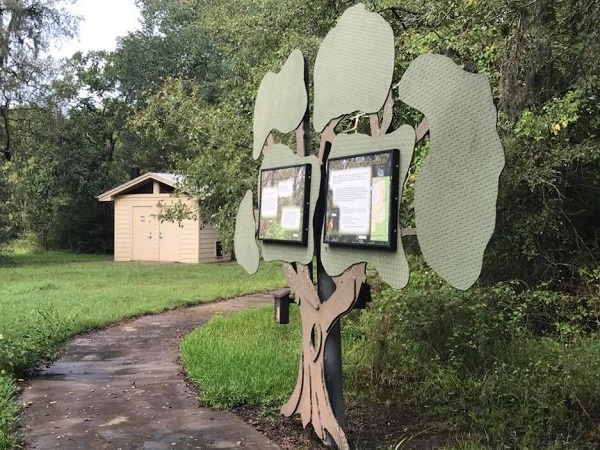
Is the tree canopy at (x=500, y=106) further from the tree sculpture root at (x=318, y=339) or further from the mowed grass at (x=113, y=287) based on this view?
the mowed grass at (x=113, y=287)

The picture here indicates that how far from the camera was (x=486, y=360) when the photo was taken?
5.74m

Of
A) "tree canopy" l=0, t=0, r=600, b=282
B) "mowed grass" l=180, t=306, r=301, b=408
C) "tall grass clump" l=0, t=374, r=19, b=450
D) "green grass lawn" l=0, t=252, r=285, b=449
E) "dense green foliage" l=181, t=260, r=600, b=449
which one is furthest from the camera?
"green grass lawn" l=0, t=252, r=285, b=449

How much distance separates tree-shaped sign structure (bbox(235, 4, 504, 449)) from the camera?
→ 328 cm

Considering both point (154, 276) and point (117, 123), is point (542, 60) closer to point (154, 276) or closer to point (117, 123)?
point (154, 276)

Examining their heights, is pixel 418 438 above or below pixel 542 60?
below

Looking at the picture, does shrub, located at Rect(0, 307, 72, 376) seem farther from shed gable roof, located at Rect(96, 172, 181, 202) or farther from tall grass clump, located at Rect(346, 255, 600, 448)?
shed gable roof, located at Rect(96, 172, 181, 202)

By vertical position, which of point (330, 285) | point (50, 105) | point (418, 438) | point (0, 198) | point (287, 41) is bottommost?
point (418, 438)

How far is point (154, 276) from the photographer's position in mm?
17438

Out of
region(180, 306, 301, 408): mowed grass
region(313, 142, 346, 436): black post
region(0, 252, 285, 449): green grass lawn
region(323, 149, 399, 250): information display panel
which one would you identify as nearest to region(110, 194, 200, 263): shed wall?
region(0, 252, 285, 449): green grass lawn

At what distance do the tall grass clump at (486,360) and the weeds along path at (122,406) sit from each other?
1602mm

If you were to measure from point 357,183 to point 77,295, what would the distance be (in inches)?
407

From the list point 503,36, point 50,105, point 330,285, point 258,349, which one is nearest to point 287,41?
point 503,36

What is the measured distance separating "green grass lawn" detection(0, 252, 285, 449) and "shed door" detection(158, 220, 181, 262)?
1.33m

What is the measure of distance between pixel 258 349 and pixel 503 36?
435 centimetres
